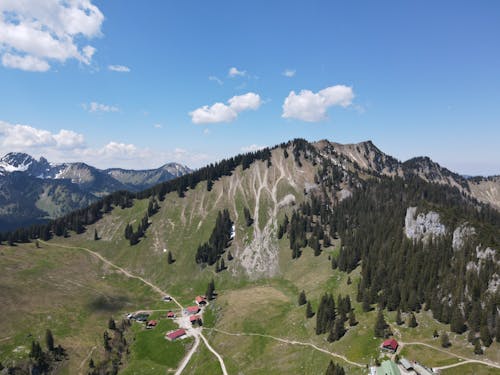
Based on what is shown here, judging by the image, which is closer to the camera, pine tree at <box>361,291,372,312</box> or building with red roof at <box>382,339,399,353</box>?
building with red roof at <box>382,339,399,353</box>

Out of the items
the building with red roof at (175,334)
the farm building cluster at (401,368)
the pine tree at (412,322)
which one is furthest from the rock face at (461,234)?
the building with red roof at (175,334)

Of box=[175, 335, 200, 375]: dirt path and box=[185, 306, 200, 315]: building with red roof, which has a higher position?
box=[185, 306, 200, 315]: building with red roof

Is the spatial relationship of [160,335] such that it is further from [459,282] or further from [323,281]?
[459,282]

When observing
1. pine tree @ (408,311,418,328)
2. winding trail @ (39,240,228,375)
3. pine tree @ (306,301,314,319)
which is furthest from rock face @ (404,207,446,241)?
winding trail @ (39,240,228,375)

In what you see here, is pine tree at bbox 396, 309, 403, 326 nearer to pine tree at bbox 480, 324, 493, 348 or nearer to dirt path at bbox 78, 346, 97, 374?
pine tree at bbox 480, 324, 493, 348

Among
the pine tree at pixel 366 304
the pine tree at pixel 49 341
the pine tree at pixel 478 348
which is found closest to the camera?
the pine tree at pixel 478 348

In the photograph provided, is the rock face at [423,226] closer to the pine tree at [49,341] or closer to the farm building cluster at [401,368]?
the farm building cluster at [401,368]
